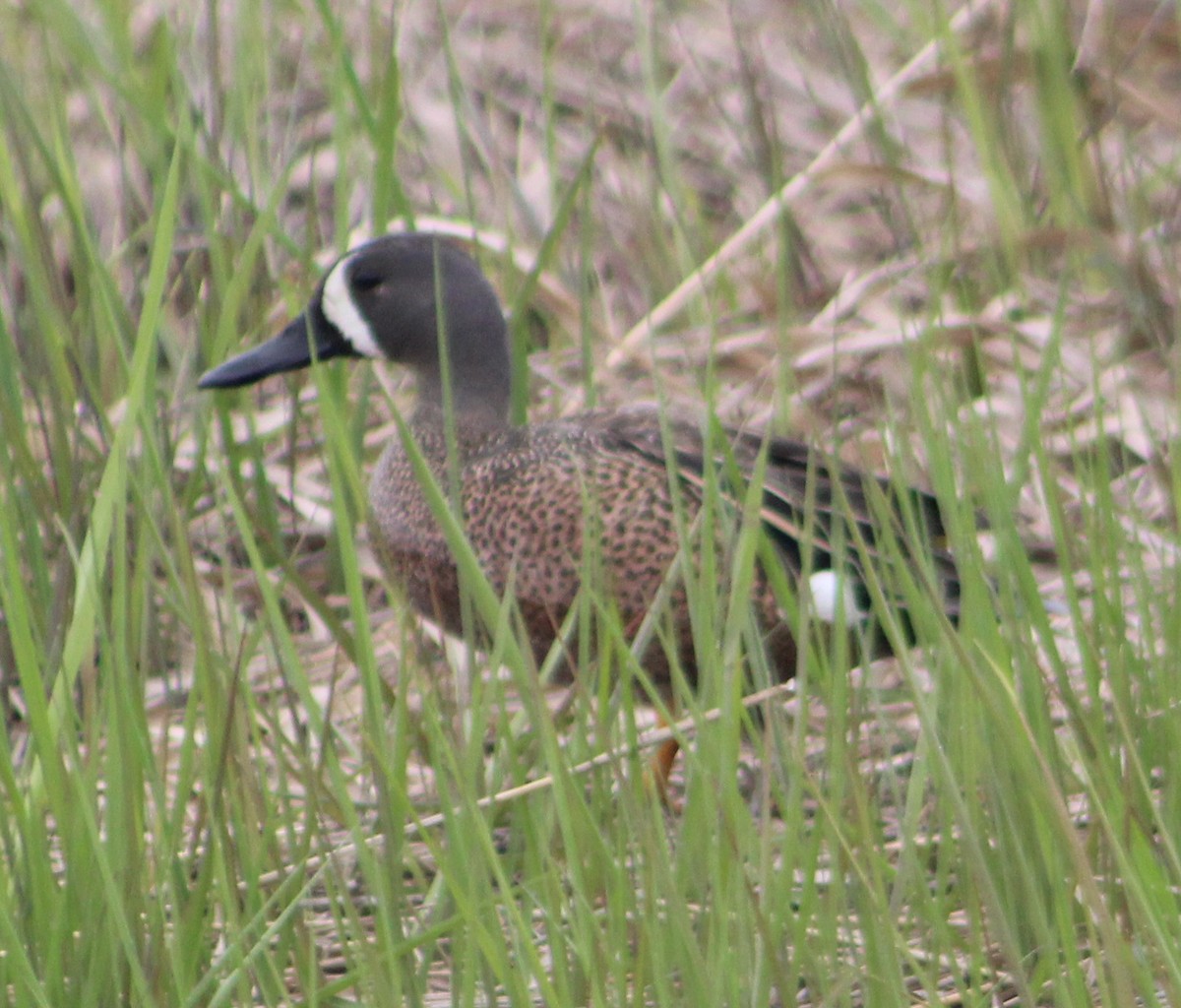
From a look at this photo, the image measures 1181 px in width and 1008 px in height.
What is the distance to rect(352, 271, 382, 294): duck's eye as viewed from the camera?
300 centimetres

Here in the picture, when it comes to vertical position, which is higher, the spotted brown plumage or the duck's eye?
the duck's eye

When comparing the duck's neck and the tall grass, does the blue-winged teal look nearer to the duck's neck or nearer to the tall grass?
the duck's neck

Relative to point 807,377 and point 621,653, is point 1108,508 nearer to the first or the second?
point 621,653

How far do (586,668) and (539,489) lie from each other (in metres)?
1.25

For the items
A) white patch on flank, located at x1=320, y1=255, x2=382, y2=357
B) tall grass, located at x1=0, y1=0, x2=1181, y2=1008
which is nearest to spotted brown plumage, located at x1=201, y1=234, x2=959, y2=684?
white patch on flank, located at x1=320, y1=255, x2=382, y2=357

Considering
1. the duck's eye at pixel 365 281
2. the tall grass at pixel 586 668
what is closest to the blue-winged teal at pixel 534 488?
the duck's eye at pixel 365 281

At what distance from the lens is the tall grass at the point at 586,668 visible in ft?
4.52

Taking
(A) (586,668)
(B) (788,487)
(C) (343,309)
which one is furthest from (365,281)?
(A) (586,668)

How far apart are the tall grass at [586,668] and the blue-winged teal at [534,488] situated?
138mm

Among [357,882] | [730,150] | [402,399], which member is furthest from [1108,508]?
[730,150]

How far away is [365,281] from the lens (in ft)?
9.90

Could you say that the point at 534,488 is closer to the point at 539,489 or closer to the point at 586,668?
the point at 539,489

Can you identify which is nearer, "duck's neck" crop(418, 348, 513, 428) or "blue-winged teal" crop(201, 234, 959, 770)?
"blue-winged teal" crop(201, 234, 959, 770)

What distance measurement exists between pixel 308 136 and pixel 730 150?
0.87 metres
